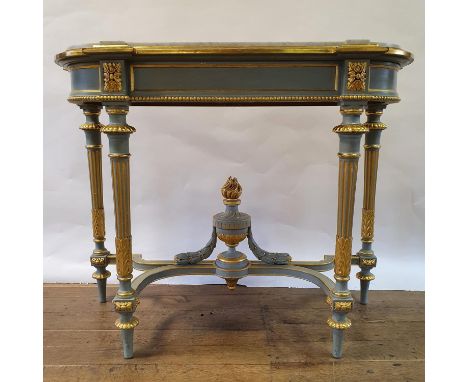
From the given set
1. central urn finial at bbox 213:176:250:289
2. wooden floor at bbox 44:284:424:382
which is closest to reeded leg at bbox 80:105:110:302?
wooden floor at bbox 44:284:424:382

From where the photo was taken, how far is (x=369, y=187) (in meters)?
2.05

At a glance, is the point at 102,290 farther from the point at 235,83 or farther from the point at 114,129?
the point at 235,83

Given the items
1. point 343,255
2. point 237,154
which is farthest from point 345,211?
point 237,154

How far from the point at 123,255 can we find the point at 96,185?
0.55 meters

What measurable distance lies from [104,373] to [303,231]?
145 cm

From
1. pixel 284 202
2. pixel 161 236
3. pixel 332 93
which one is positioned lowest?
pixel 161 236

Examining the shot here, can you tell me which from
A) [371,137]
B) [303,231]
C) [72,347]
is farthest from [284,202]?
[72,347]

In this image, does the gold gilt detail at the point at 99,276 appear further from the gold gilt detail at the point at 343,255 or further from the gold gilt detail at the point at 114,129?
the gold gilt detail at the point at 343,255

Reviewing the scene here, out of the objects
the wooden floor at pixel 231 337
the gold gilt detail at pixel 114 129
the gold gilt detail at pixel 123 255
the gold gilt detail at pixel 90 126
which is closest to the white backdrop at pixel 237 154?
the wooden floor at pixel 231 337

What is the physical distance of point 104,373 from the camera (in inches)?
62.5

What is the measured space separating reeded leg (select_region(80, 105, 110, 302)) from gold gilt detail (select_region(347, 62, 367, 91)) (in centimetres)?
110

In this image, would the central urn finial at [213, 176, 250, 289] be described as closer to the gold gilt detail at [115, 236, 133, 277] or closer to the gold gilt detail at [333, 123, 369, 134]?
the gold gilt detail at [115, 236, 133, 277]

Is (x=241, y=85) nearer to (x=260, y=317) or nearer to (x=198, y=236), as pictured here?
(x=260, y=317)

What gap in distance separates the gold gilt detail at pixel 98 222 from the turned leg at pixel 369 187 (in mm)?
1275
